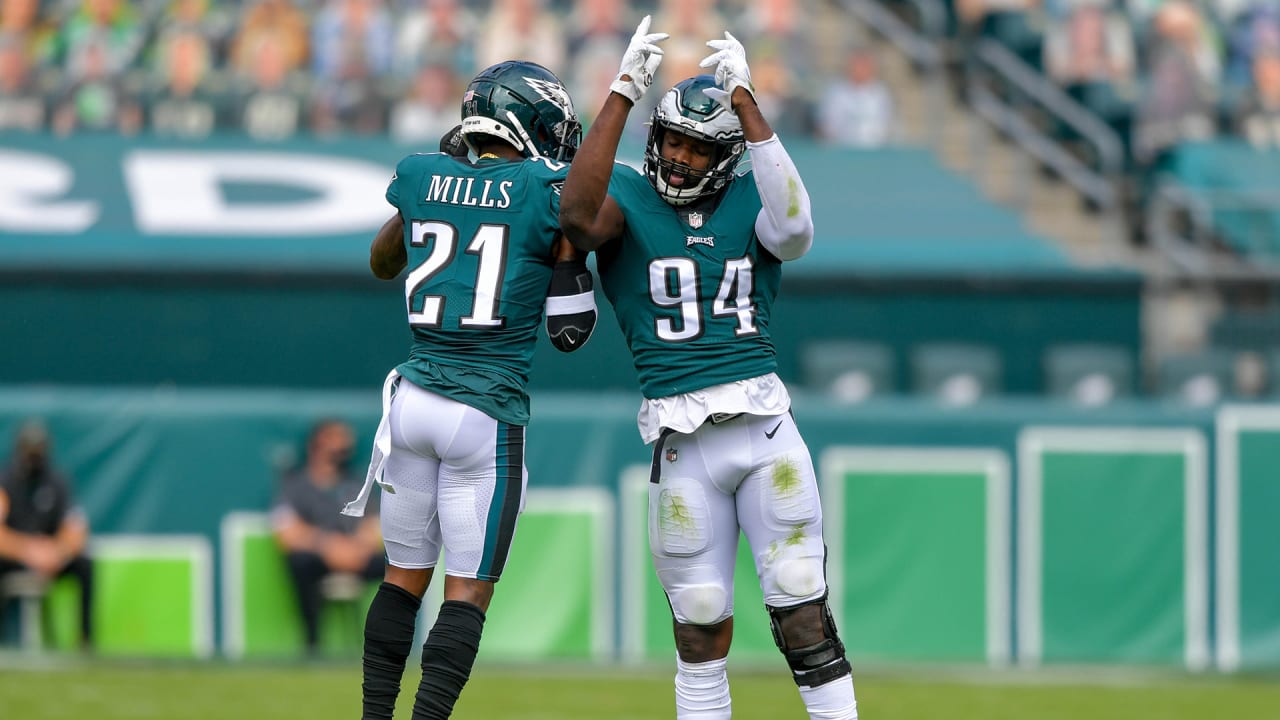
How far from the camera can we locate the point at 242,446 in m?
10.6

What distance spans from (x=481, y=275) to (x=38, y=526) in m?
5.82

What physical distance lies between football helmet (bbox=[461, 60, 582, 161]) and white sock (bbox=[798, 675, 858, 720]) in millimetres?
1793

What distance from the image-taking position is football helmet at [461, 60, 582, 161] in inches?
214

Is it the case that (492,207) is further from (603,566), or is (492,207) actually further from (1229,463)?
(1229,463)

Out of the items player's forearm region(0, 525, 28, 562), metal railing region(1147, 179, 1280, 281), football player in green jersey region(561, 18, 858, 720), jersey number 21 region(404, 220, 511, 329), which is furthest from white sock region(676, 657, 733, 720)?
metal railing region(1147, 179, 1280, 281)

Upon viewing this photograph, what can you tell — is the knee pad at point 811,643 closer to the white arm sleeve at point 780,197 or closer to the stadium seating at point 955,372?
the white arm sleeve at point 780,197

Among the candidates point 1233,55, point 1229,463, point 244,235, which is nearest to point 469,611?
point 1229,463

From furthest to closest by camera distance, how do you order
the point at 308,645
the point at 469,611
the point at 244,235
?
the point at 244,235, the point at 308,645, the point at 469,611

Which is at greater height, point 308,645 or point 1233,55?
point 1233,55

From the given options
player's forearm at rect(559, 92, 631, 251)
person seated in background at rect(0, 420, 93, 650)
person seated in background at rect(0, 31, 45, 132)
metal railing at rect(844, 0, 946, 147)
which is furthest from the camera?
metal railing at rect(844, 0, 946, 147)

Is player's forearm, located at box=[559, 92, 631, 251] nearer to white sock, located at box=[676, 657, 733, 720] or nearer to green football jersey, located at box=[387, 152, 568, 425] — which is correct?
green football jersey, located at box=[387, 152, 568, 425]

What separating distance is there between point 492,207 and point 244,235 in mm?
7134

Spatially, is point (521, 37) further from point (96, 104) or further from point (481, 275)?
point (481, 275)

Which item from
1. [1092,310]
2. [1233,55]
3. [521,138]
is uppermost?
[1233,55]
